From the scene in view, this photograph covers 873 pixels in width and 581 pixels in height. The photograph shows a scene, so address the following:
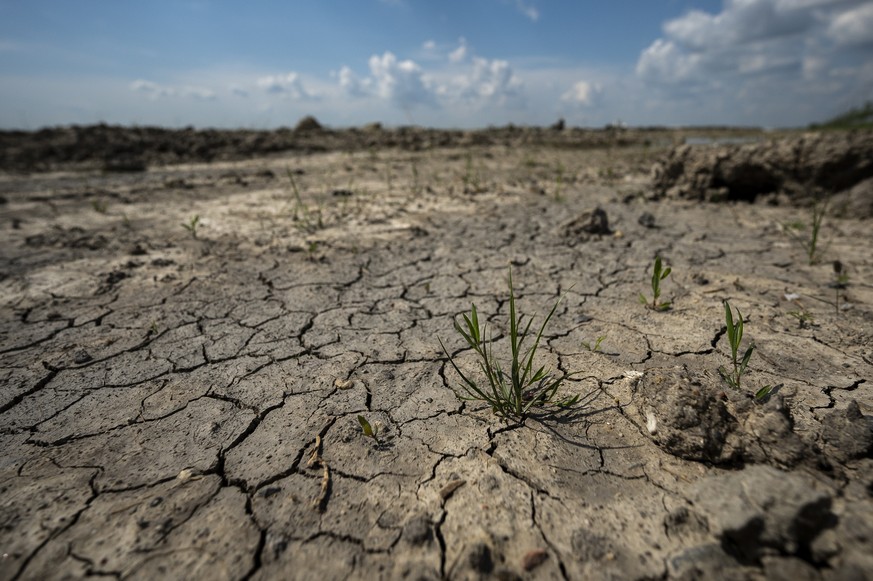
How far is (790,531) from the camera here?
100 centimetres

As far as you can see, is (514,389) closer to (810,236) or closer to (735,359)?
(735,359)

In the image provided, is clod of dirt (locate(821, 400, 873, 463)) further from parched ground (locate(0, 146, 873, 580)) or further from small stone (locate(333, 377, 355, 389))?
small stone (locate(333, 377, 355, 389))

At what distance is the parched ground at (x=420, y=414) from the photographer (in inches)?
45.4

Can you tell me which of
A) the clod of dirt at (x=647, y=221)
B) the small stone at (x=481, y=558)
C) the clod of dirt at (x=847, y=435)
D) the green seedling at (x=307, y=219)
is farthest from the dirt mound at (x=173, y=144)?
the clod of dirt at (x=847, y=435)

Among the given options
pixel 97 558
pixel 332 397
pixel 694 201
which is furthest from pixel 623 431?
pixel 694 201

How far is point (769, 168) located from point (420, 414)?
4.91 meters

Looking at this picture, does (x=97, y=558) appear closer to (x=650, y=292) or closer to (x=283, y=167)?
(x=650, y=292)

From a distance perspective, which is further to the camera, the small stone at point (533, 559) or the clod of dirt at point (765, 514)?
the small stone at point (533, 559)

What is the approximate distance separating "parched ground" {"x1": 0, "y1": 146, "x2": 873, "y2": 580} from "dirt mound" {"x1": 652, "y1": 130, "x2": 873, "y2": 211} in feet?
2.66

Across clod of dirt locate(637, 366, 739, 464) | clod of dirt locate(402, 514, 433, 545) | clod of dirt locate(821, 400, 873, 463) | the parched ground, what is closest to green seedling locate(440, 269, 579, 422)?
the parched ground

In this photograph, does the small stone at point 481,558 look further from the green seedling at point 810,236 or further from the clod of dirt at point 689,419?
the green seedling at point 810,236

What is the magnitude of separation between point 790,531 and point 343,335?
191 cm

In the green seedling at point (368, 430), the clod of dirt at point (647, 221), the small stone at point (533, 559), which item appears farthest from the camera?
the clod of dirt at point (647, 221)

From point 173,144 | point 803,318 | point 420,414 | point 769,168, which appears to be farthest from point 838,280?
point 173,144
